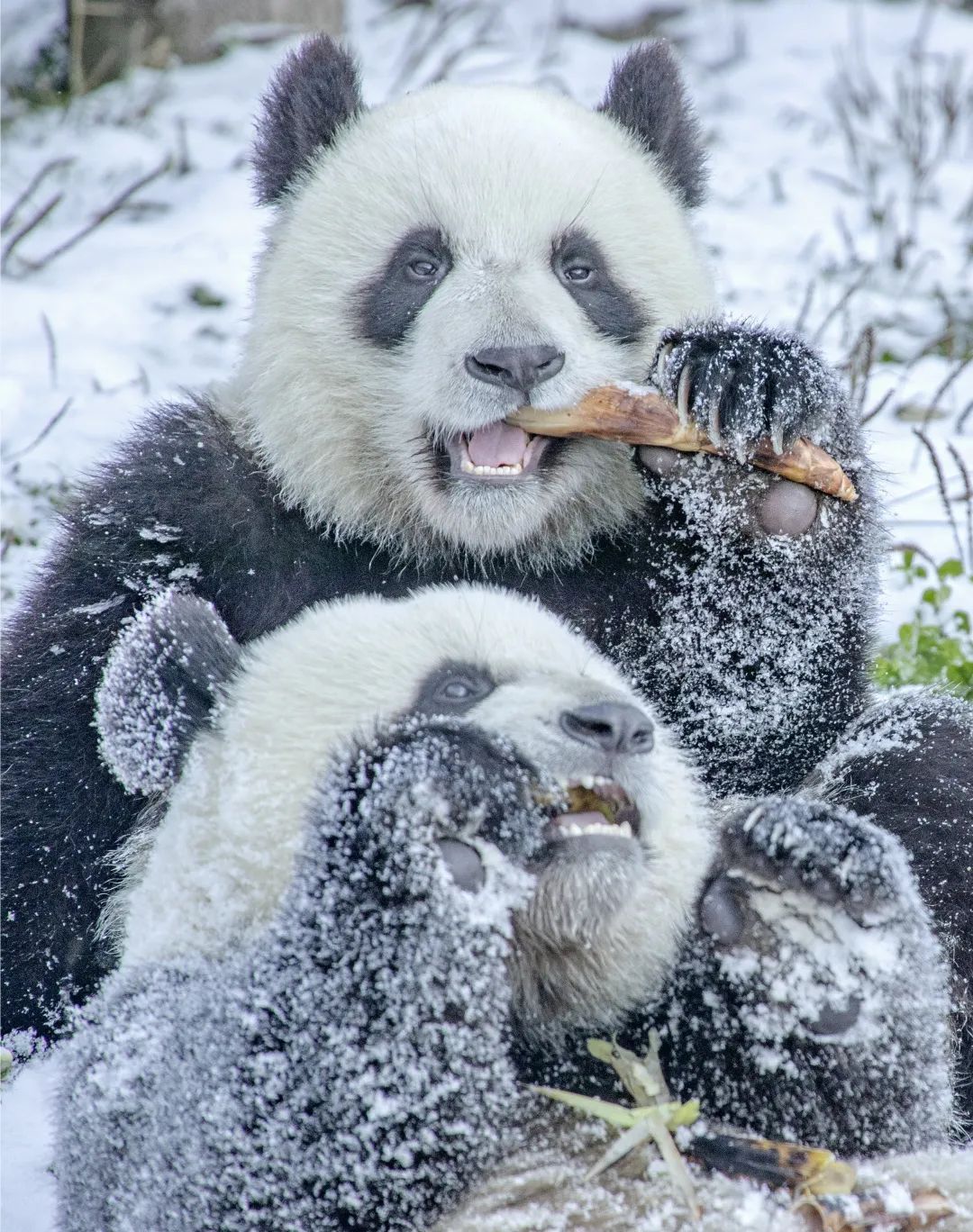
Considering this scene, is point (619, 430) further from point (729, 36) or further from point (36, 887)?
point (729, 36)

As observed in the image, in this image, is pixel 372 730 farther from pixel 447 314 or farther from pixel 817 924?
pixel 447 314

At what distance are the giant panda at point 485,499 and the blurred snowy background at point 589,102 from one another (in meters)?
1.17

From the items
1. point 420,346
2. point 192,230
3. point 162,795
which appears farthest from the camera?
point 192,230

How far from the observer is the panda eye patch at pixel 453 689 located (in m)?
3.38

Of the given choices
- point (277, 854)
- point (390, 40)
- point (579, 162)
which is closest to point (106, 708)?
point (277, 854)

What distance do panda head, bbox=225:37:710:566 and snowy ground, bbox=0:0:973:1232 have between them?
1.03 m

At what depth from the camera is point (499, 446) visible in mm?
4457

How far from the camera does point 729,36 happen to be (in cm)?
1167

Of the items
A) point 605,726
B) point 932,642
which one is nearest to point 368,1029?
point 605,726

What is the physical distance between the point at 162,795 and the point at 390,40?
26.0 feet

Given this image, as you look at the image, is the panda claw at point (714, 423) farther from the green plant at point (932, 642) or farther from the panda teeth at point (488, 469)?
the green plant at point (932, 642)

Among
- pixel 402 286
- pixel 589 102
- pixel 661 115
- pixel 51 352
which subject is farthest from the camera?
pixel 589 102

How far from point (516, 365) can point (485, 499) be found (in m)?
0.40

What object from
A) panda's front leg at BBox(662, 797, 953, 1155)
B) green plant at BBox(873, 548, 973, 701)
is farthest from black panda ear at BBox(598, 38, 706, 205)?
panda's front leg at BBox(662, 797, 953, 1155)
